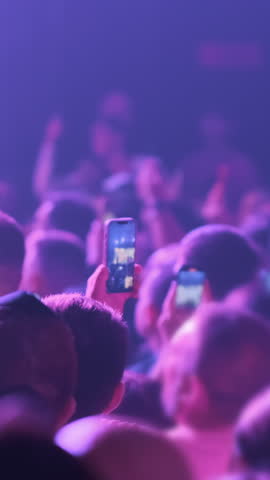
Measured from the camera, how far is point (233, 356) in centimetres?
121

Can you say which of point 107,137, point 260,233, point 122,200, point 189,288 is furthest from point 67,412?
point 107,137

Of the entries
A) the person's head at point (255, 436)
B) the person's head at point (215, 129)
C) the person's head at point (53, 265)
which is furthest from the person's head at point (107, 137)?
the person's head at point (255, 436)

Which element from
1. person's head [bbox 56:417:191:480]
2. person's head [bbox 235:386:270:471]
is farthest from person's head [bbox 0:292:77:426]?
person's head [bbox 235:386:270:471]

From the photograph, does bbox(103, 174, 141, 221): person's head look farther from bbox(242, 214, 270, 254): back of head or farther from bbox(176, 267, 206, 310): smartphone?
bbox(176, 267, 206, 310): smartphone

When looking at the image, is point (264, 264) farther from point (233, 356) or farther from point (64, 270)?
point (233, 356)

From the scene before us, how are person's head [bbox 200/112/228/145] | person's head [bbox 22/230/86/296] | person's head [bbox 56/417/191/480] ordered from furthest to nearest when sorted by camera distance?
1. person's head [bbox 200/112/228/145]
2. person's head [bbox 22/230/86/296]
3. person's head [bbox 56/417/191/480]

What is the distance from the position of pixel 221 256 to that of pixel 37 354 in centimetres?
123

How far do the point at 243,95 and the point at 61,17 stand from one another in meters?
2.95

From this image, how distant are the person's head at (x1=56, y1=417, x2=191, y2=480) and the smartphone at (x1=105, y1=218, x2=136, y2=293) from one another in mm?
984

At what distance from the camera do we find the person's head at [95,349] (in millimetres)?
1356

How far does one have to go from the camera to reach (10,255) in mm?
2070

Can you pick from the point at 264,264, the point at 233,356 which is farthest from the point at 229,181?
the point at 233,356

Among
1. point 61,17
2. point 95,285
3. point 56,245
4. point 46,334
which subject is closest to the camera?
point 46,334

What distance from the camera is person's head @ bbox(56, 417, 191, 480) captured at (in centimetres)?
83
